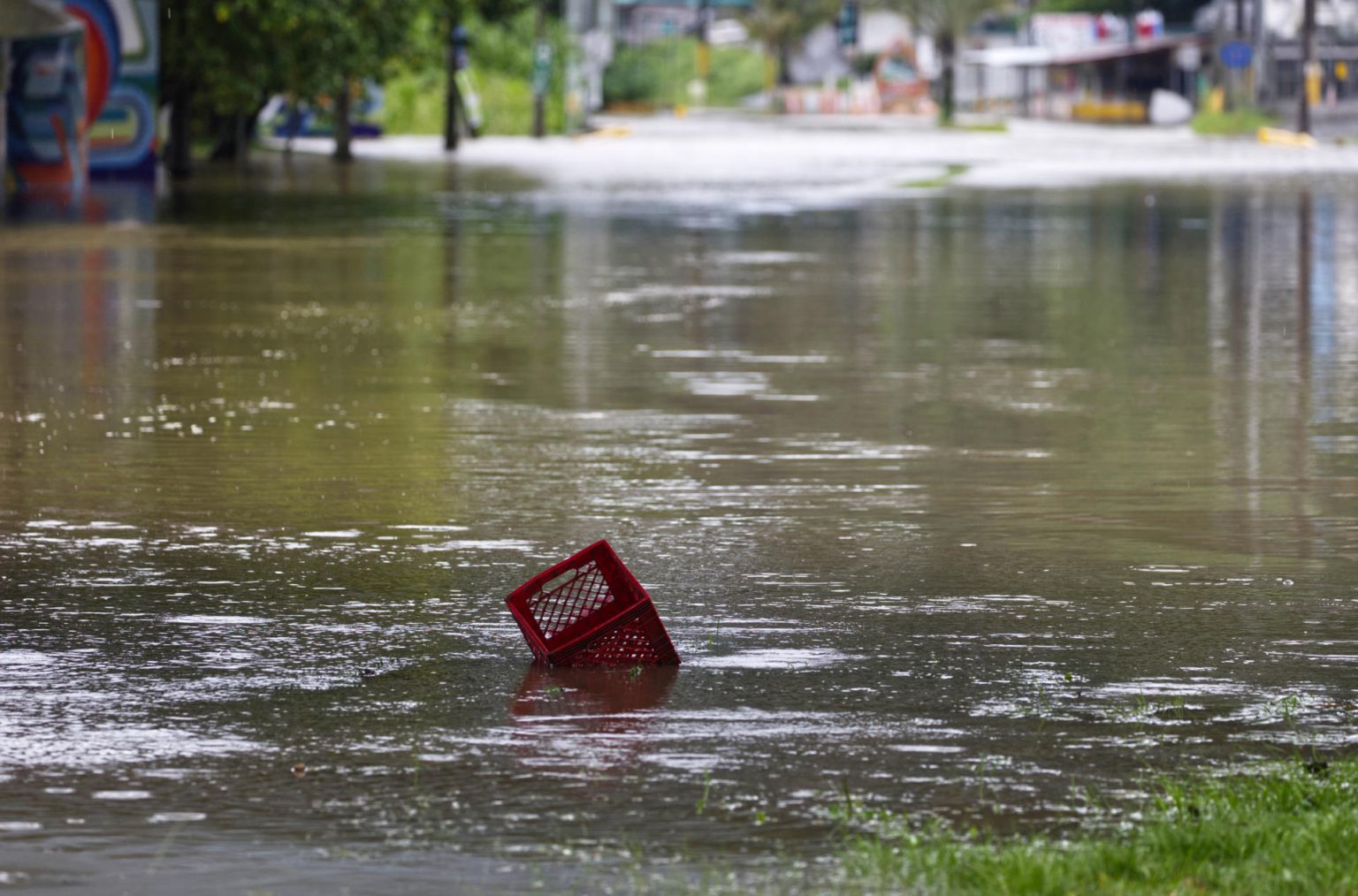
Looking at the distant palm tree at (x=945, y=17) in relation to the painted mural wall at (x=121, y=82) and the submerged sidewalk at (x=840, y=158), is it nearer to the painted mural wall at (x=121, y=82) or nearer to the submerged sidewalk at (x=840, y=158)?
the submerged sidewalk at (x=840, y=158)

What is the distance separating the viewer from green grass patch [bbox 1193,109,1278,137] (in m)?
77.9

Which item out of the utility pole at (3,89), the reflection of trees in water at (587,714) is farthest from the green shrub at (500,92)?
the reflection of trees in water at (587,714)

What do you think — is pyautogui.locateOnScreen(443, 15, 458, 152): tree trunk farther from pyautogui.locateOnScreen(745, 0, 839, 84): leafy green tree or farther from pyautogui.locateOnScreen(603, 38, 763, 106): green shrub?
pyautogui.locateOnScreen(745, 0, 839, 84): leafy green tree

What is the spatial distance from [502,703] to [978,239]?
20930mm

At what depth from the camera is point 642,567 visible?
8.59m

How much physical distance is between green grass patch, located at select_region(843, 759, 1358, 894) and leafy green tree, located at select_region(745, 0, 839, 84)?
12250 cm

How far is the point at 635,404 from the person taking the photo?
13.1 meters

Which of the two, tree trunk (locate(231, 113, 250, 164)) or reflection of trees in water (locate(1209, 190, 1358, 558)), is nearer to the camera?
reflection of trees in water (locate(1209, 190, 1358, 558))

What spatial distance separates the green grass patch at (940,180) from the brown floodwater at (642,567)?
21.1 metres

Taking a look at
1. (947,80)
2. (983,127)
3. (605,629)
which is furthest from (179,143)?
(947,80)

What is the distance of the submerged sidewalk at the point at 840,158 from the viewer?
41.6 meters

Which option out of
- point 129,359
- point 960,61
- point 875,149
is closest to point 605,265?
point 129,359

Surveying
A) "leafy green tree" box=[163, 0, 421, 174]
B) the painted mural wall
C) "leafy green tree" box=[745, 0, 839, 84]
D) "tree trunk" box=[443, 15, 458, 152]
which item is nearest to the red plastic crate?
the painted mural wall

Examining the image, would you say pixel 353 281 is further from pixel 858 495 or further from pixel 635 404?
pixel 858 495
